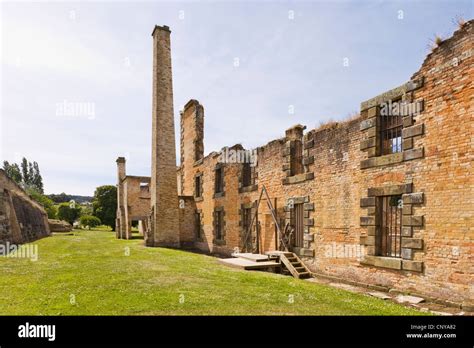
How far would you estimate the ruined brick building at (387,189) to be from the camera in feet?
28.2

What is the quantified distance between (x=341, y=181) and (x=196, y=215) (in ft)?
49.4

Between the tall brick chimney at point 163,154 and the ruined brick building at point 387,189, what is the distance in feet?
22.5

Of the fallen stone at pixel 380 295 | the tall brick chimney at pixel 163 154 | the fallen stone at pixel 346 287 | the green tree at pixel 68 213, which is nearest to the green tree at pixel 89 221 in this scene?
the green tree at pixel 68 213

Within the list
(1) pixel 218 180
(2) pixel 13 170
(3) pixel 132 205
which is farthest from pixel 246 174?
(2) pixel 13 170

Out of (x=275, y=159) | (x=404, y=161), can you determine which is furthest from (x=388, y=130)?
(x=275, y=159)

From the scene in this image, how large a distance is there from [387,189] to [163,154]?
17.1 metres

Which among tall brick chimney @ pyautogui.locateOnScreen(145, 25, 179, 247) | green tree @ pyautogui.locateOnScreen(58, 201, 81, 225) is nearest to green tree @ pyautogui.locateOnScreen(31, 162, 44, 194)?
green tree @ pyautogui.locateOnScreen(58, 201, 81, 225)

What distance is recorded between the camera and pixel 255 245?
56.5ft

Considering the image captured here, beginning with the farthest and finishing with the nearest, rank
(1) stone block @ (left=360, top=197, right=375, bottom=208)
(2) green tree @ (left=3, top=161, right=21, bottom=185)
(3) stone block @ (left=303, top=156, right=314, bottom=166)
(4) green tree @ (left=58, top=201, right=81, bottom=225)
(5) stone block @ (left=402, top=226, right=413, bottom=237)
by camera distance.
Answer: (2) green tree @ (left=3, top=161, right=21, bottom=185)
(4) green tree @ (left=58, top=201, right=81, bottom=225)
(3) stone block @ (left=303, top=156, right=314, bottom=166)
(1) stone block @ (left=360, top=197, right=375, bottom=208)
(5) stone block @ (left=402, top=226, right=413, bottom=237)

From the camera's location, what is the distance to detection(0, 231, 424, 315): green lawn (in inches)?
286

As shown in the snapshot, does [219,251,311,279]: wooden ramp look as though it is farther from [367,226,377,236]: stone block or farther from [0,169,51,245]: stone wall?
[0,169,51,245]: stone wall

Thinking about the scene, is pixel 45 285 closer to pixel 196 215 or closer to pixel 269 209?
pixel 269 209

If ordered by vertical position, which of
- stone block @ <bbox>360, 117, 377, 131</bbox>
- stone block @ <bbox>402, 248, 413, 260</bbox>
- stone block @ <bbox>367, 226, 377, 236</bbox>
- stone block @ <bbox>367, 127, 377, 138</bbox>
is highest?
stone block @ <bbox>360, 117, 377, 131</bbox>

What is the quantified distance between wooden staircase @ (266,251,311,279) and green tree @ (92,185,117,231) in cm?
4538
